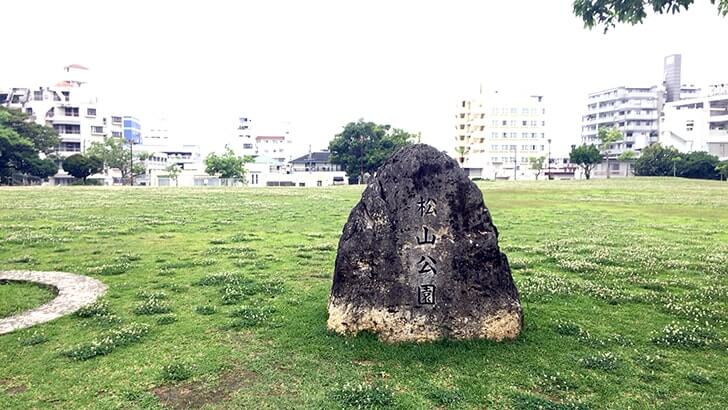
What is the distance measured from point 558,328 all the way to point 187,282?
868 centimetres

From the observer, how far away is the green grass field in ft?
22.8

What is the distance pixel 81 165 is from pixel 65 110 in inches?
853

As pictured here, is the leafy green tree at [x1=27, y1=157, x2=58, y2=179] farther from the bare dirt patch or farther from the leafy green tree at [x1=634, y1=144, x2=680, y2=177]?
the leafy green tree at [x1=634, y1=144, x2=680, y2=177]

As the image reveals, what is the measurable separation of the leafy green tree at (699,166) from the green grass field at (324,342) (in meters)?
75.7

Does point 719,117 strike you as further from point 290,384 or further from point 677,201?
point 290,384

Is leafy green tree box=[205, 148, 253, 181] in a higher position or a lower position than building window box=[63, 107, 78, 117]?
lower

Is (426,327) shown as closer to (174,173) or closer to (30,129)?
(30,129)

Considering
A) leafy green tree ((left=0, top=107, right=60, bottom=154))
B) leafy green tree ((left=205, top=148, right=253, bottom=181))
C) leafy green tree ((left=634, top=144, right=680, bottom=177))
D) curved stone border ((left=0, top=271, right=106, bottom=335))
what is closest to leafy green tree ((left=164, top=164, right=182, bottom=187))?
leafy green tree ((left=205, top=148, right=253, bottom=181))

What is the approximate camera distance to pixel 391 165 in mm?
9297

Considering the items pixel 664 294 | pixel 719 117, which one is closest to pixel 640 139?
pixel 719 117

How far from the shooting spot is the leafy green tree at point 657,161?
85863 millimetres

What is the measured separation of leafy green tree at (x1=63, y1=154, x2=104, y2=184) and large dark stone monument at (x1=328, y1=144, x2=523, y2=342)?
76.7 m

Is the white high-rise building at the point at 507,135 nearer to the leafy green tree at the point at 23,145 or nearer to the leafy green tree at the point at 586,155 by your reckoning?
the leafy green tree at the point at 586,155

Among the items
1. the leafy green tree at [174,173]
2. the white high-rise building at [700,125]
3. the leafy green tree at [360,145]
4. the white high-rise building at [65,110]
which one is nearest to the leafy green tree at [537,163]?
the white high-rise building at [700,125]
